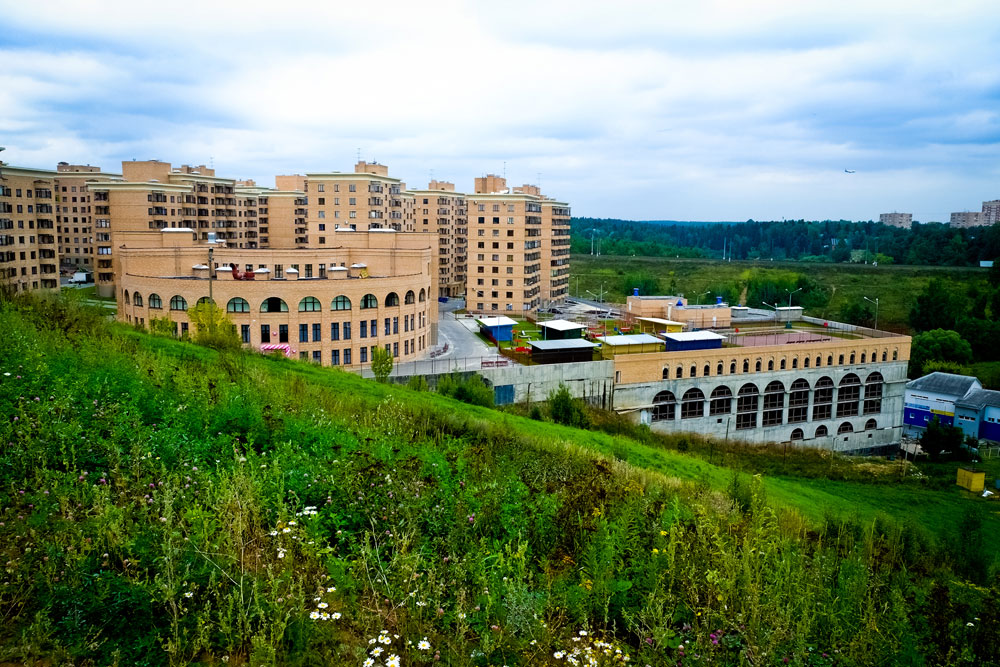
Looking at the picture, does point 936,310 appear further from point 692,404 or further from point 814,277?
point 692,404

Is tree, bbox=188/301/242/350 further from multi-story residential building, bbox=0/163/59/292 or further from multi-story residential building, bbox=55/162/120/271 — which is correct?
multi-story residential building, bbox=55/162/120/271

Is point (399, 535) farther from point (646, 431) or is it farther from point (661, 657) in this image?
point (646, 431)

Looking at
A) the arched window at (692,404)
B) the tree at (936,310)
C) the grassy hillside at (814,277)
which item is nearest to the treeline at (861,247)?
the grassy hillside at (814,277)

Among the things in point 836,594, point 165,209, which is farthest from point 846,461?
point 165,209

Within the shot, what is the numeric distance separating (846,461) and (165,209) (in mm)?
66140

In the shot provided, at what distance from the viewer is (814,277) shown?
122 meters

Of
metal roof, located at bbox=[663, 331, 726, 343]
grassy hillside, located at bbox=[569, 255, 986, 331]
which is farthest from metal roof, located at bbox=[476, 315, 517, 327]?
grassy hillside, located at bbox=[569, 255, 986, 331]

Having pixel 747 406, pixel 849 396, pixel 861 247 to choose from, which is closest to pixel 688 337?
pixel 747 406

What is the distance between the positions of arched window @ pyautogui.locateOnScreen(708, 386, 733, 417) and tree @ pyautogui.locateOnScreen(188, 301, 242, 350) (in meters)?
29.0

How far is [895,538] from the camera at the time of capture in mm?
10164

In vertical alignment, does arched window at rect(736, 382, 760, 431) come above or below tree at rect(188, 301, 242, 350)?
below

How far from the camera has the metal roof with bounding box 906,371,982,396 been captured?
51406 millimetres

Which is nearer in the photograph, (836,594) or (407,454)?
(836,594)

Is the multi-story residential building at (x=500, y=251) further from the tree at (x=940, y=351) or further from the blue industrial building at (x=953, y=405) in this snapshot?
the tree at (x=940, y=351)
